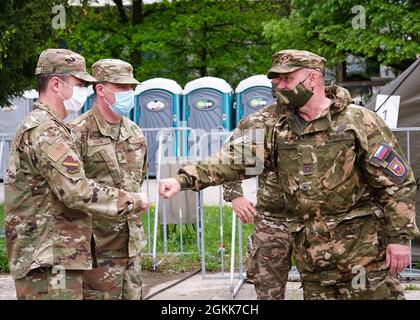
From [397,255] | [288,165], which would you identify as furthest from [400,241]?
[288,165]

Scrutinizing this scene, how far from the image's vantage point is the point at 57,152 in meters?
4.31

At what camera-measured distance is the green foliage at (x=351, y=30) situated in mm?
19031

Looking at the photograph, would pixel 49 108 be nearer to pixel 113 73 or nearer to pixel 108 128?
pixel 108 128

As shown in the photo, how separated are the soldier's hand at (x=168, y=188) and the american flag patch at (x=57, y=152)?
0.55m

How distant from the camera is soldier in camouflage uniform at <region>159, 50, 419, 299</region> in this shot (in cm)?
448

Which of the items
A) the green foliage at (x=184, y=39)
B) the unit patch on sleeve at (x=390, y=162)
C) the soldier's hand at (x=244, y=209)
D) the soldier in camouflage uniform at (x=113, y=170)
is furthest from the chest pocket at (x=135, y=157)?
the green foliage at (x=184, y=39)

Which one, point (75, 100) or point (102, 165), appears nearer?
point (75, 100)

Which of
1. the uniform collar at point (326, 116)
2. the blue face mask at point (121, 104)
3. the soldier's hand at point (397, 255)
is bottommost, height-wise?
the soldier's hand at point (397, 255)

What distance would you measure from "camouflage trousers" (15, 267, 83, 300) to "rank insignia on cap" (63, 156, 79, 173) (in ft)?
1.78

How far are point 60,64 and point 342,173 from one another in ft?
5.65

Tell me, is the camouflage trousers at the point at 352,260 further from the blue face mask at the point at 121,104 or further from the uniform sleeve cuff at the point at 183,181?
the blue face mask at the point at 121,104

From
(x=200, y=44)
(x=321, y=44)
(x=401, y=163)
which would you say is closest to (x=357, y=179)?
(x=401, y=163)

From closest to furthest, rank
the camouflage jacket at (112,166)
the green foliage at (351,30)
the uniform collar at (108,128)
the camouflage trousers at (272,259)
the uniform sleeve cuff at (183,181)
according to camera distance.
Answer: the uniform sleeve cuff at (183,181) → the camouflage jacket at (112,166) → the uniform collar at (108,128) → the camouflage trousers at (272,259) → the green foliage at (351,30)
